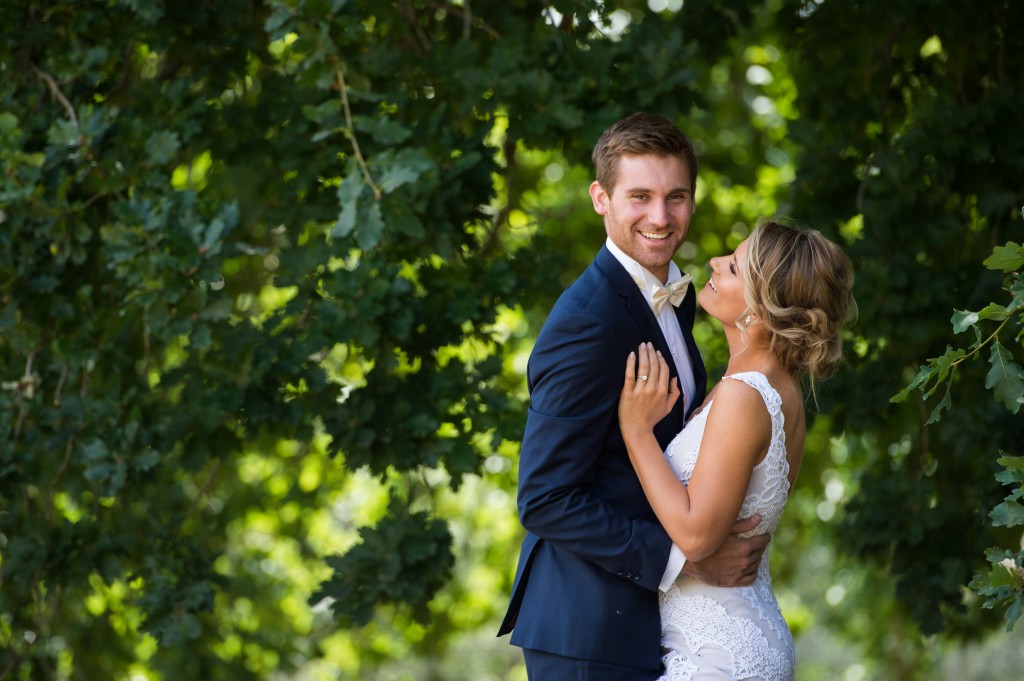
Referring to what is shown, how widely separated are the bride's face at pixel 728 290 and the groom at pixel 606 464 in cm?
11

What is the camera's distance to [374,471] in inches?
162

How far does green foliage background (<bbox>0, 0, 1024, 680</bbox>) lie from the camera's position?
4.01 m

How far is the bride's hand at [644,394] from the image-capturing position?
2.45 meters

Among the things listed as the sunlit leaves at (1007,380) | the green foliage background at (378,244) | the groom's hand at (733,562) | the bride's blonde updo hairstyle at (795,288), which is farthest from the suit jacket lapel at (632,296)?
the green foliage background at (378,244)

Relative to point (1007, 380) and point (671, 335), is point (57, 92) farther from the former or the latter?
point (1007, 380)

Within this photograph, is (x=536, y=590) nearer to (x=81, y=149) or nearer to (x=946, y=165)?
(x=81, y=149)

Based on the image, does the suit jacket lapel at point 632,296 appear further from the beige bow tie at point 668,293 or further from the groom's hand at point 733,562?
the groom's hand at point 733,562

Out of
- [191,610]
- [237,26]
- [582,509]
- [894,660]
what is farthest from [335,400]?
[894,660]

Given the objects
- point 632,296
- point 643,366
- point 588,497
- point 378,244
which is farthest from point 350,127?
point 588,497

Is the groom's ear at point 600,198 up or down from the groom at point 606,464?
up

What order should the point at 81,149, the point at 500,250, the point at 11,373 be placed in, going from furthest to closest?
the point at 500,250
the point at 11,373
the point at 81,149

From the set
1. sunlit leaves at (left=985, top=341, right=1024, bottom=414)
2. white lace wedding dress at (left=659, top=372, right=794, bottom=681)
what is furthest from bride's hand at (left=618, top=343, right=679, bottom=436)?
sunlit leaves at (left=985, top=341, right=1024, bottom=414)

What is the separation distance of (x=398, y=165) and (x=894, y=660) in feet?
23.8

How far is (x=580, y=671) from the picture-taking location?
2.44 meters
